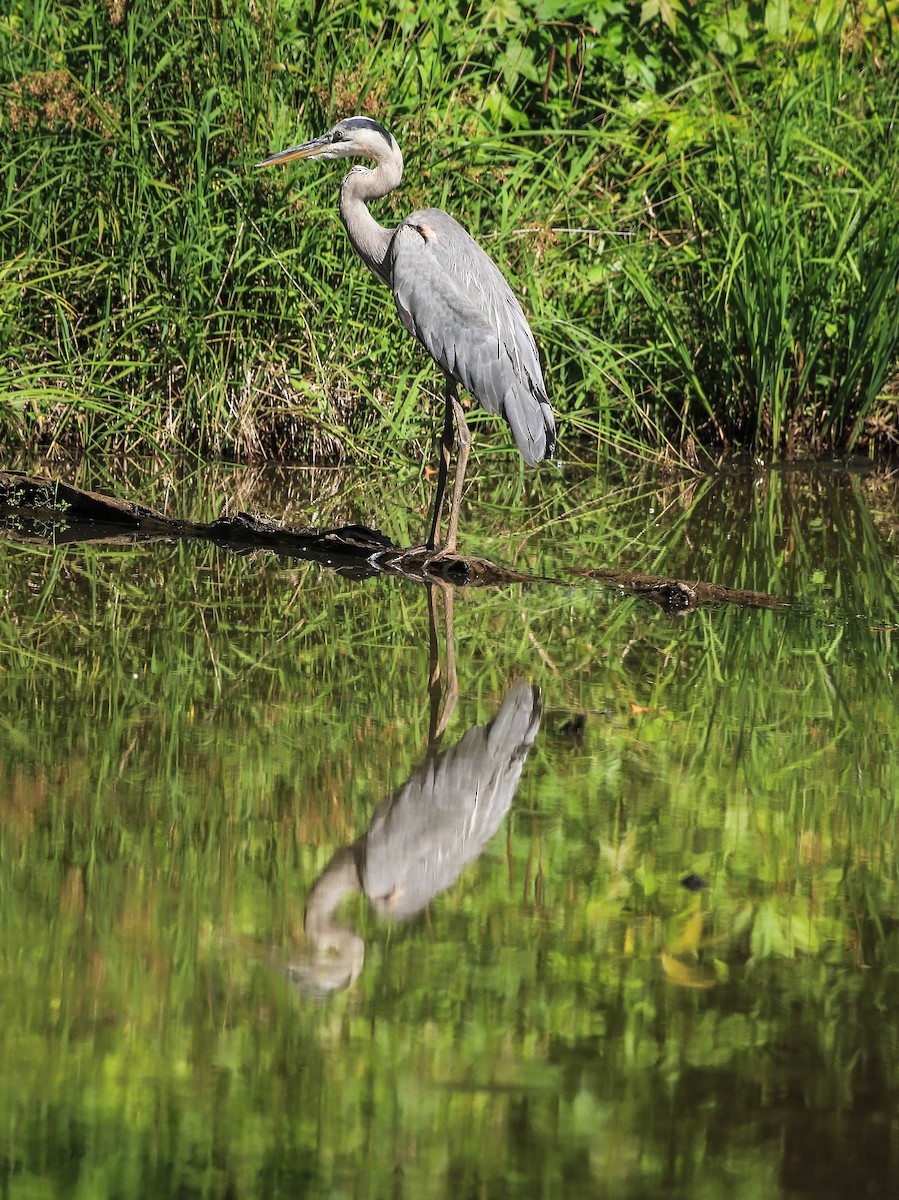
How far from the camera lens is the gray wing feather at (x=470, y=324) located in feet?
18.0

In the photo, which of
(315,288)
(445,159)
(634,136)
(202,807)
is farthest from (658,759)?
(634,136)

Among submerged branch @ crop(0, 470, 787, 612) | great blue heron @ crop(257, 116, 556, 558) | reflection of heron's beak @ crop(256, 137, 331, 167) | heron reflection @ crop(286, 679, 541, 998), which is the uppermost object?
reflection of heron's beak @ crop(256, 137, 331, 167)

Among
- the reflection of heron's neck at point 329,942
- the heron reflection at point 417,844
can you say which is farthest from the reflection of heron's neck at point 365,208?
the reflection of heron's neck at point 329,942

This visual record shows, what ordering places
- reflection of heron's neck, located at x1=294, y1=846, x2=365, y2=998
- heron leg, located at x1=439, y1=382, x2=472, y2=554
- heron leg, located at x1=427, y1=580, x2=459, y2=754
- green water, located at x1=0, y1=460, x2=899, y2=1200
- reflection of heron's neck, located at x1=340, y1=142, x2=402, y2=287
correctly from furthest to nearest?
reflection of heron's neck, located at x1=340, y1=142, x2=402, y2=287 → heron leg, located at x1=439, y1=382, x2=472, y2=554 → heron leg, located at x1=427, y1=580, x2=459, y2=754 → reflection of heron's neck, located at x1=294, y1=846, x2=365, y2=998 → green water, located at x1=0, y1=460, x2=899, y2=1200

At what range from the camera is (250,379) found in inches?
283

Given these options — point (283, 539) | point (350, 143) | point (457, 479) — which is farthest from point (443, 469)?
point (350, 143)

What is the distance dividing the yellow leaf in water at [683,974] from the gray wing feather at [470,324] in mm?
3125

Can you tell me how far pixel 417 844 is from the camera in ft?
9.61

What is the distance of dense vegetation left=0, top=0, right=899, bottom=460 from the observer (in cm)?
693

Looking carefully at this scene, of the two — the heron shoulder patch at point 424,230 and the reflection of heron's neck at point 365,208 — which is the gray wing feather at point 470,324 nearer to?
the heron shoulder patch at point 424,230

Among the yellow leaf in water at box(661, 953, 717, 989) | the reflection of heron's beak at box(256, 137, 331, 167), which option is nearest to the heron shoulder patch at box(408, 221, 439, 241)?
the reflection of heron's beak at box(256, 137, 331, 167)

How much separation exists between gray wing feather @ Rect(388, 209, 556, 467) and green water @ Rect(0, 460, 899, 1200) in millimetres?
856

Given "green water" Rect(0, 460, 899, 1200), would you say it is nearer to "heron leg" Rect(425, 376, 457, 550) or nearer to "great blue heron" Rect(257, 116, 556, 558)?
"heron leg" Rect(425, 376, 457, 550)

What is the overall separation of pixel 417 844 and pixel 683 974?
0.67 meters
